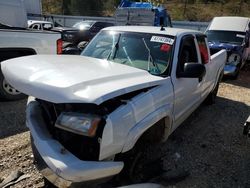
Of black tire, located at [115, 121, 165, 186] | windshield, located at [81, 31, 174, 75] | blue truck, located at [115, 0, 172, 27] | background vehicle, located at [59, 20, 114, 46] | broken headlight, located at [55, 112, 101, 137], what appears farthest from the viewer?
background vehicle, located at [59, 20, 114, 46]

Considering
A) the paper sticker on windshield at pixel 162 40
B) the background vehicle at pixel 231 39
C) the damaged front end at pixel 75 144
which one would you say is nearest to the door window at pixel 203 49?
the paper sticker on windshield at pixel 162 40

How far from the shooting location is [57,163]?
7.54 feet

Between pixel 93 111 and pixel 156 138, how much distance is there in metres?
1.23

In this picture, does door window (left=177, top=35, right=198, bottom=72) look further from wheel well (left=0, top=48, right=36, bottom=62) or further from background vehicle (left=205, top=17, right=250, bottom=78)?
background vehicle (left=205, top=17, right=250, bottom=78)

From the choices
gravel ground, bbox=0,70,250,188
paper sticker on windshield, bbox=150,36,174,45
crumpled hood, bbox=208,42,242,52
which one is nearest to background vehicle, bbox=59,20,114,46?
crumpled hood, bbox=208,42,242,52

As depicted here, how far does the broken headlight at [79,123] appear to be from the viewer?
2.40 m

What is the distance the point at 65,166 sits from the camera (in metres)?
2.26

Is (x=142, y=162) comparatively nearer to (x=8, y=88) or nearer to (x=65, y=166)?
(x=65, y=166)

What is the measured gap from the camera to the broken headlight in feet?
7.87

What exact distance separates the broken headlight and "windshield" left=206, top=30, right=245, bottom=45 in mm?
9323

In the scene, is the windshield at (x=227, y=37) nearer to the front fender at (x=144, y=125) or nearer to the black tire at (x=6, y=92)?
the black tire at (x=6, y=92)

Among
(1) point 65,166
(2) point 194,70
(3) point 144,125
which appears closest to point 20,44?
(2) point 194,70

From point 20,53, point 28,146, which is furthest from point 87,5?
point 28,146

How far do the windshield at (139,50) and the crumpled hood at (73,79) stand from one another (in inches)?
10.7
